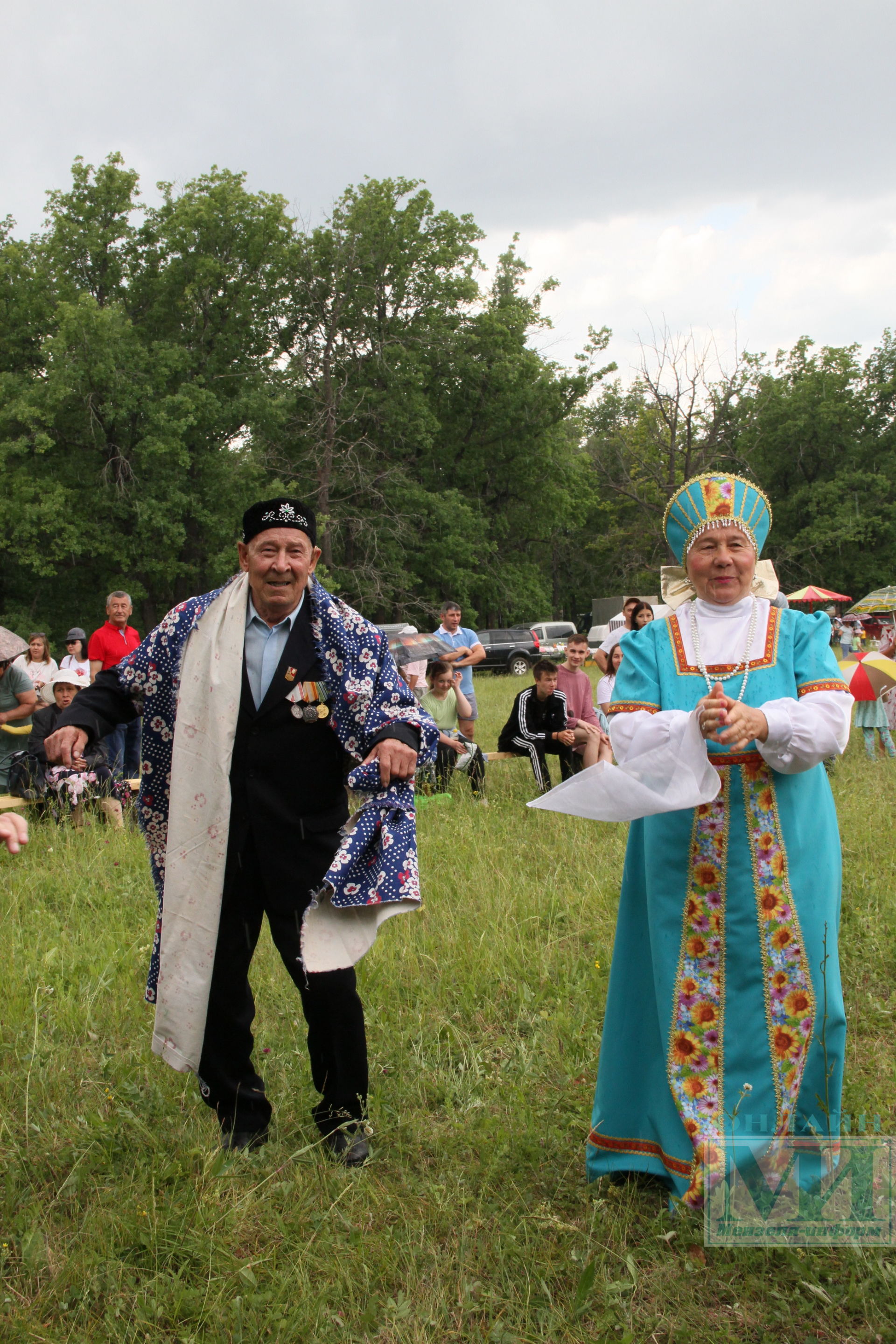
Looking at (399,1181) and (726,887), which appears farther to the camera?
(399,1181)

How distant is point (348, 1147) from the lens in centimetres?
328

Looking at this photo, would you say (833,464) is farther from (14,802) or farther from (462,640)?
(14,802)

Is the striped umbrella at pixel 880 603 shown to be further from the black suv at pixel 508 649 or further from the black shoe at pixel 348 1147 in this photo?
the black suv at pixel 508 649

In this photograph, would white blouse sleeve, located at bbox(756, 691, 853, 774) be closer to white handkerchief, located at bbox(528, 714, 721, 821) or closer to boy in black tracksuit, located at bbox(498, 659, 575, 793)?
white handkerchief, located at bbox(528, 714, 721, 821)

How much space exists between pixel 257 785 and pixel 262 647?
448mm

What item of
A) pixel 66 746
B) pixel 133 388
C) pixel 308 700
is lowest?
pixel 66 746

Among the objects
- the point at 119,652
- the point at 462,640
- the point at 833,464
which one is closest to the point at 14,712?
the point at 119,652

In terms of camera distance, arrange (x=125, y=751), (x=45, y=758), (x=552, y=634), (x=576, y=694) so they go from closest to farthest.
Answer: (x=45, y=758) → (x=125, y=751) → (x=576, y=694) → (x=552, y=634)

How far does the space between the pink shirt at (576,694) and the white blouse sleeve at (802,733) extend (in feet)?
22.4

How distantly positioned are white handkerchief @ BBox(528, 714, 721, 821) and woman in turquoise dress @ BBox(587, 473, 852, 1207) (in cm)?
1

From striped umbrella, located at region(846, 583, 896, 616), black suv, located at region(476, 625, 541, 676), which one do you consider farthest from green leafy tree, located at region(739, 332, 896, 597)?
striped umbrella, located at region(846, 583, 896, 616)

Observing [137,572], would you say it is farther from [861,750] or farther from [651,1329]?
[651,1329]

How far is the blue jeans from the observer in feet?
28.9

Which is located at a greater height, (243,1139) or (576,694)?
(576,694)
